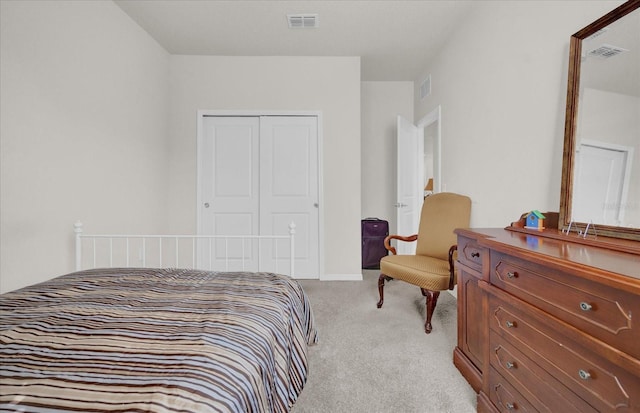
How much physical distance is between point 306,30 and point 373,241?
2.72 meters

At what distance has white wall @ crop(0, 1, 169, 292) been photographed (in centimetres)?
181

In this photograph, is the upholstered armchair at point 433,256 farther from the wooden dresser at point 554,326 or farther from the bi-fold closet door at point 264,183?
the bi-fold closet door at point 264,183

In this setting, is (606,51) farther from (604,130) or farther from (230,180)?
(230,180)

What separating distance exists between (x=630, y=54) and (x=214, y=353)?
195 cm

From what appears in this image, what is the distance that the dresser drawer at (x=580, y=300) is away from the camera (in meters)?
0.74

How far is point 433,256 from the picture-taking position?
9.39 feet

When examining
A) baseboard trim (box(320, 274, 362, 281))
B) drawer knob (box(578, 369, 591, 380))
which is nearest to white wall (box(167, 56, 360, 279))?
baseboard trim (box(320, 274, 362, 281))

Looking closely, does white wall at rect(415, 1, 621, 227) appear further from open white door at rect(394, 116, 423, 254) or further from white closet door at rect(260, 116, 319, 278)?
white closet door at rect(260, 116, 319, 278)

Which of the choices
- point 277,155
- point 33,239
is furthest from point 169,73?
point 33,239

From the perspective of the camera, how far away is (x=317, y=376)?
170 cm

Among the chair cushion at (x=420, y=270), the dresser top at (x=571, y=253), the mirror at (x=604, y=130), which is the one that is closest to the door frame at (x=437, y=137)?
the chair cushion at (x=420, y=270)

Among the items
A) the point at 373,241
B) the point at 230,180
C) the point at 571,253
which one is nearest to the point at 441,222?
the point at 373,241

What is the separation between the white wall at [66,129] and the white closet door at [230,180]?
696mm

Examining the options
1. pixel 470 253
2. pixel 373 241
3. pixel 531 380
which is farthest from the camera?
pixel 373 241
